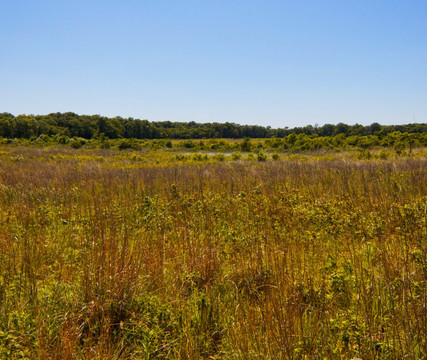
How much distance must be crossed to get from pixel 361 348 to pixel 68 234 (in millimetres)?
3819

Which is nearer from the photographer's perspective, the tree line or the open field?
the open field

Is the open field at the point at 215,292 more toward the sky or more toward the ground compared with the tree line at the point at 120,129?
more toward the ground

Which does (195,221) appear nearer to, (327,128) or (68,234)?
(68,234)

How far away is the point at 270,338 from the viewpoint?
1.86 meters

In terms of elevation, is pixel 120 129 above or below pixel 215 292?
above

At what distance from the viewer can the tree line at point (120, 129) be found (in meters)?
48.4

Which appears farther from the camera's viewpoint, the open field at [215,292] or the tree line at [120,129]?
the tree line at [120,129]

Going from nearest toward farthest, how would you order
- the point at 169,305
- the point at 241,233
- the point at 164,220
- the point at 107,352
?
the point at 107,352, the point at 169,305, the point at 241,233, the point at 164,220

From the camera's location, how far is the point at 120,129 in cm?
6844

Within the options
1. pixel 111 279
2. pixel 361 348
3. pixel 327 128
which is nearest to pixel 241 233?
pixel 111 279

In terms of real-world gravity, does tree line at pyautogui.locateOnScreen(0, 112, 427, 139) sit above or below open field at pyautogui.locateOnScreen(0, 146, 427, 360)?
above

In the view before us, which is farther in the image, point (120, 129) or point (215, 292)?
point (120, 129)

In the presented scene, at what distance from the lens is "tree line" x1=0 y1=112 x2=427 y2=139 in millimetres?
48375

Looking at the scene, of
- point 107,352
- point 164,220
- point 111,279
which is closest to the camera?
point 107,352
